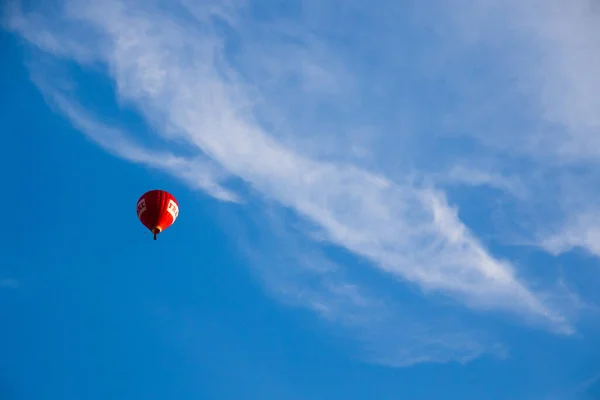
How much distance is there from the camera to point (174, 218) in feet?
144

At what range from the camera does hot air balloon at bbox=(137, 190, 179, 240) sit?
42250 mm

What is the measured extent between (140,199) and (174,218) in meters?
2.56

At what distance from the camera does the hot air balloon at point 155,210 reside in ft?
139

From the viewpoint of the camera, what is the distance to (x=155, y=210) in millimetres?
42188

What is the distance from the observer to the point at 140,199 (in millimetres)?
42844
